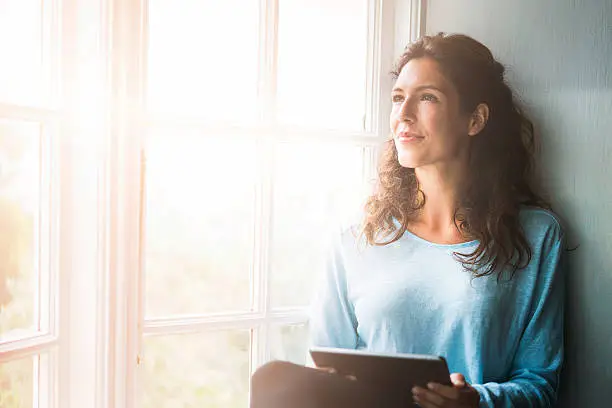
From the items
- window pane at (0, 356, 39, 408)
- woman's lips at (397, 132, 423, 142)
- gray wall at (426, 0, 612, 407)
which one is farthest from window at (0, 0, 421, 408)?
gray wall at (426, 0, 612, 407)

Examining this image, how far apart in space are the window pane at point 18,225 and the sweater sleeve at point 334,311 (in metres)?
0.69

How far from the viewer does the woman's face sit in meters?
1.53

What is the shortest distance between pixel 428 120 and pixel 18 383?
112 cm

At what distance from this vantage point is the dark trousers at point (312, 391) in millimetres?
1304

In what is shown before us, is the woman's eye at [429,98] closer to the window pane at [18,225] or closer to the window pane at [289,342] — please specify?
the window pane at [289,342]

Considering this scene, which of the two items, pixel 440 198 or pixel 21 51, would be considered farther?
pixel 440 198

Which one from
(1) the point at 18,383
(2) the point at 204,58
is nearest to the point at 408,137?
(2) the point at 204,58

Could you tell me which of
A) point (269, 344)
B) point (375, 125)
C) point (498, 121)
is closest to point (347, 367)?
point (269, 344)

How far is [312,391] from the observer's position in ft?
4.36

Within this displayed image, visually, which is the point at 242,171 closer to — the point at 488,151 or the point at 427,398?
the point at 488,151

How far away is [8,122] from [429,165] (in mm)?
977

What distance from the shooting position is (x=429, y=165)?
5.23ft

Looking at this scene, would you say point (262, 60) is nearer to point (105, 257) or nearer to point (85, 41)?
point (85, 41)

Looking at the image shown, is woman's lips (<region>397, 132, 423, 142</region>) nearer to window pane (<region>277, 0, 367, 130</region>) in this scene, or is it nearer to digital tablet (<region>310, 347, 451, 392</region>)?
window pane (<region>277, 0, 367, 130</region>)
